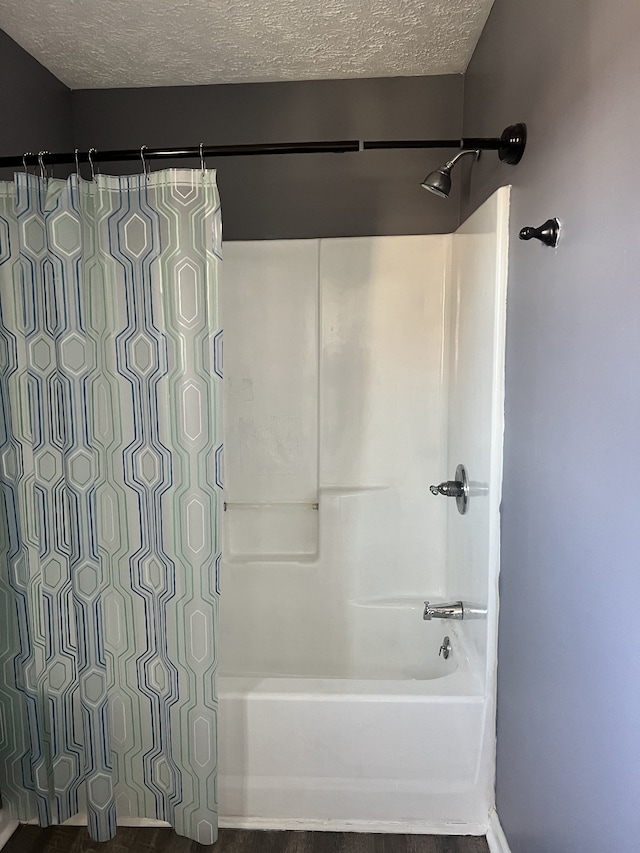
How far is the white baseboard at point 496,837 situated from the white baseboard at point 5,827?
1.42 metres

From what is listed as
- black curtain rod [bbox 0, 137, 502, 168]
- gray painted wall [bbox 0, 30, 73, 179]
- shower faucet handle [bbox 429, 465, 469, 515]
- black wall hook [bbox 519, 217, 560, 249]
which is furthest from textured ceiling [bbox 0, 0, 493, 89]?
shower faucet handle [bbox 429, 465, 469, 515]

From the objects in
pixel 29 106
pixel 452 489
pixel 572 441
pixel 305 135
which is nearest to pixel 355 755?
pixel 452 489

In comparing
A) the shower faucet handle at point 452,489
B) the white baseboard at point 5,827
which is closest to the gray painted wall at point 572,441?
the shower faucet handle at point 452,489

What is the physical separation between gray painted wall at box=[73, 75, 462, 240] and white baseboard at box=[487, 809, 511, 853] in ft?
6.46

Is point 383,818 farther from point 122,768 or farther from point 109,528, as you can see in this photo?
point 109,528

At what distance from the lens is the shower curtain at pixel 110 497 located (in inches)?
65.9

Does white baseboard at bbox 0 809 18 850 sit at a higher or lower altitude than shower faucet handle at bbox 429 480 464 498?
lower

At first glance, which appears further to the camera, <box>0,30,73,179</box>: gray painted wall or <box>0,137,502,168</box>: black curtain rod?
<box>0,30,73,179</box>: gray painted wall

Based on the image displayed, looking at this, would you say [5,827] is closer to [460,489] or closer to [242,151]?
[460,489]

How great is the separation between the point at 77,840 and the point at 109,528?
3.15 feet

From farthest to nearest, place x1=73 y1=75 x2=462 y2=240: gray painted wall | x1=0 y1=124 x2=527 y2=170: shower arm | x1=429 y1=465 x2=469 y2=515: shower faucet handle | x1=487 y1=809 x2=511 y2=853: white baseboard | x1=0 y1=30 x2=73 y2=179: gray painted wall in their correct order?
x1=73 y1=75 x2=462 y2=240: gray painted wall → x1=429 y1=465 x2=469 y2=515: shower faucet handle → x1=0 y1=30 x2=73 y2=179: gray painted wall → x1=487 y1=809 x2=511 y2=853: white baseboard → x1=0 y1=124 x2=527 y2=170: shower arm

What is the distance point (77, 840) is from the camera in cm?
193

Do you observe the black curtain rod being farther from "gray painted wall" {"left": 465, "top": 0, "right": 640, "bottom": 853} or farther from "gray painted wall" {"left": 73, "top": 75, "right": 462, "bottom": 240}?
"gray painted wall" {"left": 73, "top": 75, "right": 462, "bottom": 240}

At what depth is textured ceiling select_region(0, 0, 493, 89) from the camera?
1887 mm
